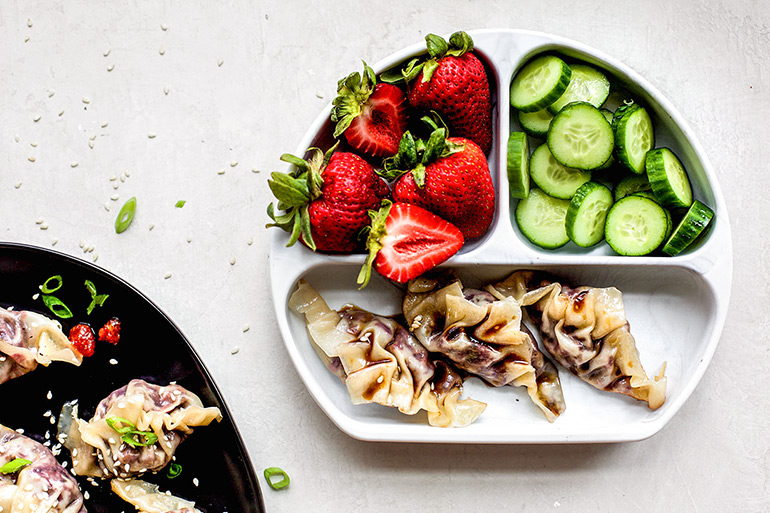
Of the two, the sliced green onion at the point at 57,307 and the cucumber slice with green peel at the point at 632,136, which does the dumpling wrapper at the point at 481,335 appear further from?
the sliced green onion at the point at 57,307

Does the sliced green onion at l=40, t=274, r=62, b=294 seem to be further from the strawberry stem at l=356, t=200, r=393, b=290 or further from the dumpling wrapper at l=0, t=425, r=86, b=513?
the strawberry stem at l=356, t=200, r=393, b=290

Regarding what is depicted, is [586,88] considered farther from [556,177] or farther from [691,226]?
[691,226]

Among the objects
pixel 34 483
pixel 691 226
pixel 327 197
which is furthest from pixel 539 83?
pixel 34 483

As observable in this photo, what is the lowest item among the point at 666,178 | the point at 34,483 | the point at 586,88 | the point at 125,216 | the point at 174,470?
the point at 34,483

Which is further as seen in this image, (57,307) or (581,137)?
(57,307)

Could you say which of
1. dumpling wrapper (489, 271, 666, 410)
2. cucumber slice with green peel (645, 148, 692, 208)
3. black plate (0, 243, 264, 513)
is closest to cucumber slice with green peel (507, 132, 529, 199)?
dumpling wrapper (489, 271, 666, 410)

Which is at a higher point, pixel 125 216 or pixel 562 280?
pixel 562 280

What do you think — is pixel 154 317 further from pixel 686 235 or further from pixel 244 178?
pixel 686 235
